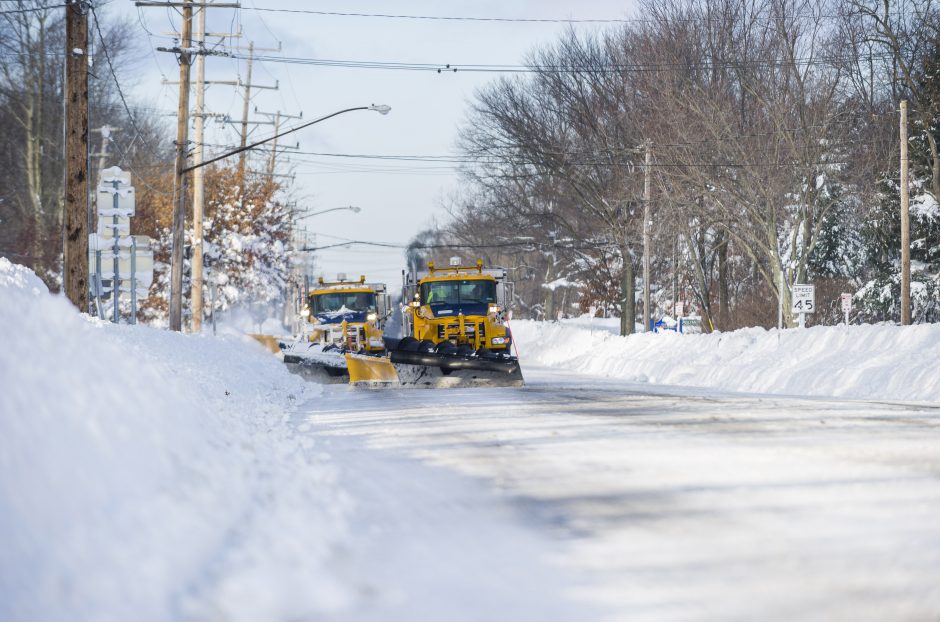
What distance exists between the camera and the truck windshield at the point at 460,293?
2681cm

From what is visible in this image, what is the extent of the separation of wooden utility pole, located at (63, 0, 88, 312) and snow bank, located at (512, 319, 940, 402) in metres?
13.4

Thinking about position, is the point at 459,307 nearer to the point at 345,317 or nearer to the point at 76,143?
the point at 345,317

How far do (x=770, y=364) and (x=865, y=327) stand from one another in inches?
90.8

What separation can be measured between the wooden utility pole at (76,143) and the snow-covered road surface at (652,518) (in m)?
10.1

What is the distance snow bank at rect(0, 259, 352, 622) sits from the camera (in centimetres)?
446

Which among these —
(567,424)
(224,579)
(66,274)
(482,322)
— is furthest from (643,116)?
(224,579)

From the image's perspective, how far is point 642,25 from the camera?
46.2 meters

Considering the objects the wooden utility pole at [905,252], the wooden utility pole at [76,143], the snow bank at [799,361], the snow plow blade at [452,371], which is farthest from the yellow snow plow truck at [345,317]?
the wooden utility pole at [905,252]

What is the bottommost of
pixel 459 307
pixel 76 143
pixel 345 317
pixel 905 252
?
pixel 345 317

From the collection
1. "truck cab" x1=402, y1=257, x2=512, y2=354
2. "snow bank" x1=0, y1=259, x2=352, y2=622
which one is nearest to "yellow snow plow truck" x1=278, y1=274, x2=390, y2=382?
"truck cab" x1=402, y1=257, x2=512, y2=354

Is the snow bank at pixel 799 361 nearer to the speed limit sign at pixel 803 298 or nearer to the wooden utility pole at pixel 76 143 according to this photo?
the speed limit sign at pixel 803 298

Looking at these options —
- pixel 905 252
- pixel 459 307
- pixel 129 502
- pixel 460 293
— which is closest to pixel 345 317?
pixel 460 293

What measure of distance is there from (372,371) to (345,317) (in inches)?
285

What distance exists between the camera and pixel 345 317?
3134 cm
